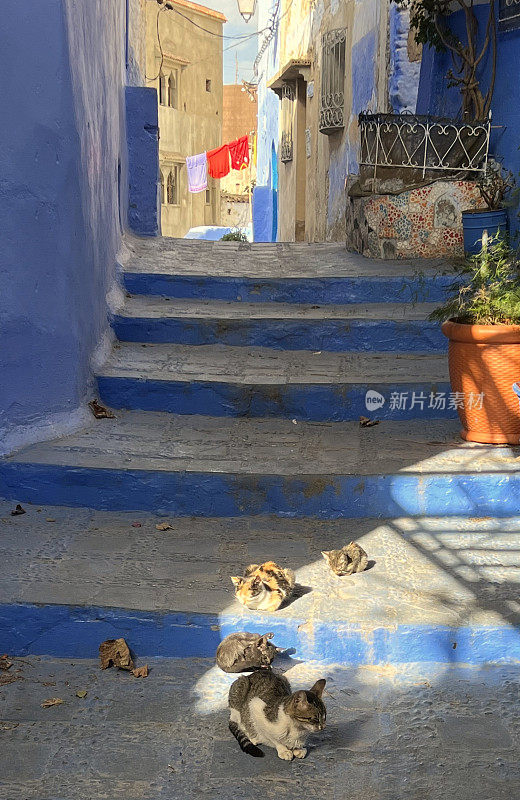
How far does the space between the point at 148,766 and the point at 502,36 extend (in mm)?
6526

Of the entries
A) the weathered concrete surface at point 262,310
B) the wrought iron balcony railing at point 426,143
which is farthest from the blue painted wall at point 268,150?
the weathered concrete surface at point 262,310

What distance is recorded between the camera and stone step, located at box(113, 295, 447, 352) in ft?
19.7

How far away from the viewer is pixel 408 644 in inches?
135

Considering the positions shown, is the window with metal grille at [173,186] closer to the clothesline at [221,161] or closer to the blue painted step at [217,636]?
the clothesline at [221,161]

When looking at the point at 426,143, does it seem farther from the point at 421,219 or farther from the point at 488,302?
the point at 488,302

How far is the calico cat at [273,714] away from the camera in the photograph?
273 centimetres

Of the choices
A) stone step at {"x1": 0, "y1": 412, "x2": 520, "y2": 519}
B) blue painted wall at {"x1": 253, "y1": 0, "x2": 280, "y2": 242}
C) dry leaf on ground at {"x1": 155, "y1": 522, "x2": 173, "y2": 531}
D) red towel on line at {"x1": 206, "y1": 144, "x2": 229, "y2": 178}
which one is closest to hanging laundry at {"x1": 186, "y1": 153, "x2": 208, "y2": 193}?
red towel on line at {"x1": 206, "y1": 144, "x2": 229, "y2": 178}

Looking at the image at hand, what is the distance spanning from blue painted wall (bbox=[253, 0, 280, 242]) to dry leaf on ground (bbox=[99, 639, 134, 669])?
736 inches

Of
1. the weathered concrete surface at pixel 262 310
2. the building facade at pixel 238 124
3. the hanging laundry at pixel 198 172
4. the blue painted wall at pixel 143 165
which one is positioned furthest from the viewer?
the building facade at pixel 238 124

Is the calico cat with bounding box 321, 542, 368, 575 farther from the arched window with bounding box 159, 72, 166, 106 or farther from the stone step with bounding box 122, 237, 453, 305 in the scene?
the arched window with bounding box 159, 72, 166, 106

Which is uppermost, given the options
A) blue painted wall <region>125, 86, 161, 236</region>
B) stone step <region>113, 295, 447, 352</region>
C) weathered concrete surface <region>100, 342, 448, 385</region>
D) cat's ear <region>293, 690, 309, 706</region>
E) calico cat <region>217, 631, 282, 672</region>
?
blue painted wall <region>125, 86, 161, 236</region>

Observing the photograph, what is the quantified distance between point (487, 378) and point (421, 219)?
3043 millimetres

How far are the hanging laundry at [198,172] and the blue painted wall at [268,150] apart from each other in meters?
2.05

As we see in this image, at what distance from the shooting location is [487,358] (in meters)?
4.63
